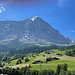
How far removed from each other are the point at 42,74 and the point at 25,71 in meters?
17.9

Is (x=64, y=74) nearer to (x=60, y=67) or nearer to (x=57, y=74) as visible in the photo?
(x=57, y=74)

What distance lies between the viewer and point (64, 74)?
16500 centimetres

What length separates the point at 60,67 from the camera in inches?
7579

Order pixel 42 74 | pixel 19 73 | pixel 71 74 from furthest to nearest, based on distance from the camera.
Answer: pixel 19 73
pixel 42 74
pixel 71 74

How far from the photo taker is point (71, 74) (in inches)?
6432

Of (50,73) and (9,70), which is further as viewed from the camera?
(9,70)

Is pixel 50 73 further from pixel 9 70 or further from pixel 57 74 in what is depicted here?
pixel 9 70

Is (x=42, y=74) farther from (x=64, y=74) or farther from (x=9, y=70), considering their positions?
(x=9, y=70)

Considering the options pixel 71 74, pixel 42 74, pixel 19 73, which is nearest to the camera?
pixel 71 74

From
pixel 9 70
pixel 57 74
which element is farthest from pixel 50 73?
pixel 9 70

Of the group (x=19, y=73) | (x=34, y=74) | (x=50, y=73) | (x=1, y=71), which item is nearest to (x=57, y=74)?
(x=50, y=73)

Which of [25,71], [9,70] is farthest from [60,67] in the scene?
[9,70]

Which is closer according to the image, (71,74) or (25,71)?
(71,74)

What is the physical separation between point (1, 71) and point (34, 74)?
2862cm
